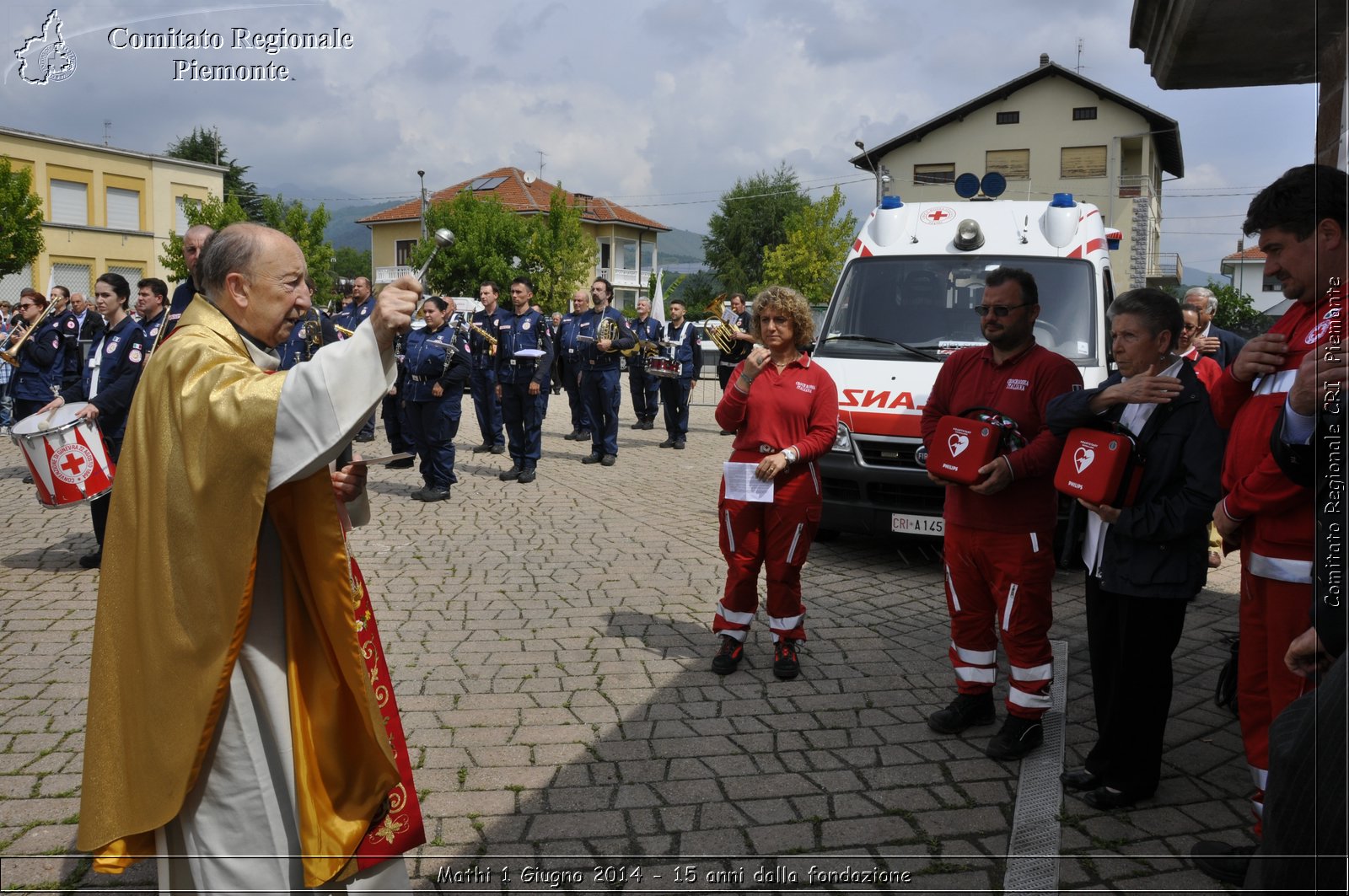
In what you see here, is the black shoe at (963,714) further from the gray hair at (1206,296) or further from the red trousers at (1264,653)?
the gray hair at (1206,296)

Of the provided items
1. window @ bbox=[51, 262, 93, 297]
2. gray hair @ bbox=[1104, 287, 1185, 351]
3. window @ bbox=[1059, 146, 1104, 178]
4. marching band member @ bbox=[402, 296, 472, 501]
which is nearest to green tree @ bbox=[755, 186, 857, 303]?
window @ bbox=[1059, 146, 1104, 178]

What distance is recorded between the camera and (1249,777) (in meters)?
4.25

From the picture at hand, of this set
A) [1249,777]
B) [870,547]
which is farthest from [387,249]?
[1249,777]

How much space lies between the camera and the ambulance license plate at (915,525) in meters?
7.34

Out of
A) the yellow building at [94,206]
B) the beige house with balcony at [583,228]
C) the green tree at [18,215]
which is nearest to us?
the yellow building at [94,206]

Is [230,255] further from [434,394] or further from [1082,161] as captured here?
[1082,161]

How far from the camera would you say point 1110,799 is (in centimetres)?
395

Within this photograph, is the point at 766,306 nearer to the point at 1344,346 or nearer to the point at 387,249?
the point at 1344,346

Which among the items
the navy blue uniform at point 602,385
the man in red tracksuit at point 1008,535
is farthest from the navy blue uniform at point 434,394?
the man in red tracksuit at point 1008,535

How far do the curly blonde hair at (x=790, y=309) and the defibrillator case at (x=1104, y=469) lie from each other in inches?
75.3

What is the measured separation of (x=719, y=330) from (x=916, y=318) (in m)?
4.69

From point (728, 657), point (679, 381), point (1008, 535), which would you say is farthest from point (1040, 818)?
point (679, 381)

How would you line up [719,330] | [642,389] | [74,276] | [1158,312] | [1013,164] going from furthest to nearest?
[74,276], [1013,164], [642,389], [719,330], [1158,312]

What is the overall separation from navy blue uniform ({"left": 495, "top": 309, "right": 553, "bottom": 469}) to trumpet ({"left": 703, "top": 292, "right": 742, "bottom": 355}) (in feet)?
6.63
